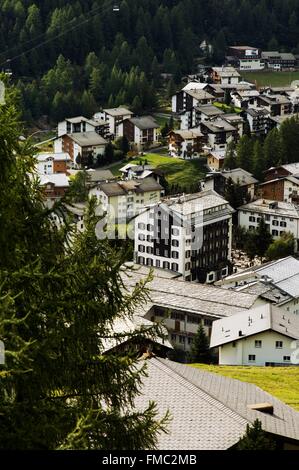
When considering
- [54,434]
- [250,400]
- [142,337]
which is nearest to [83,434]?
[54,434]

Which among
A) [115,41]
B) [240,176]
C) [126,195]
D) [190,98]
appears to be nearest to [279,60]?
[115,41]

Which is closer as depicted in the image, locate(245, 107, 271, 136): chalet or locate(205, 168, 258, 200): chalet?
locate(205, 168, 258, 200): chalet

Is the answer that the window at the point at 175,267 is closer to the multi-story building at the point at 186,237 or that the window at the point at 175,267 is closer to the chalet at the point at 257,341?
the multi-story building at the point at 186,237

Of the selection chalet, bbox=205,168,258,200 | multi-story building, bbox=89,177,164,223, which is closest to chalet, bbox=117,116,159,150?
chalet, bbox=205,168,258,200

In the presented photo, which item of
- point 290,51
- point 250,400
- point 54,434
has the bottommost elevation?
point 290,51

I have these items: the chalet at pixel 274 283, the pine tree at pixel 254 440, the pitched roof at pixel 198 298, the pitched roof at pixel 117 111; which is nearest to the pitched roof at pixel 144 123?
the pitched roof at pixel 117 111

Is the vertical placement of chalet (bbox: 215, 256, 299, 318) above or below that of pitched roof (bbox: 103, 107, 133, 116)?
above

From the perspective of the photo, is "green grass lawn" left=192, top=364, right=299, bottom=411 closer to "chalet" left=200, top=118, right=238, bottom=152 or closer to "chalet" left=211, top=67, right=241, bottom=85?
"chalet" left=200, top=118, right=238, bottom=152

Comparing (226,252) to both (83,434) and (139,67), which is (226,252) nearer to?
(83,434)
